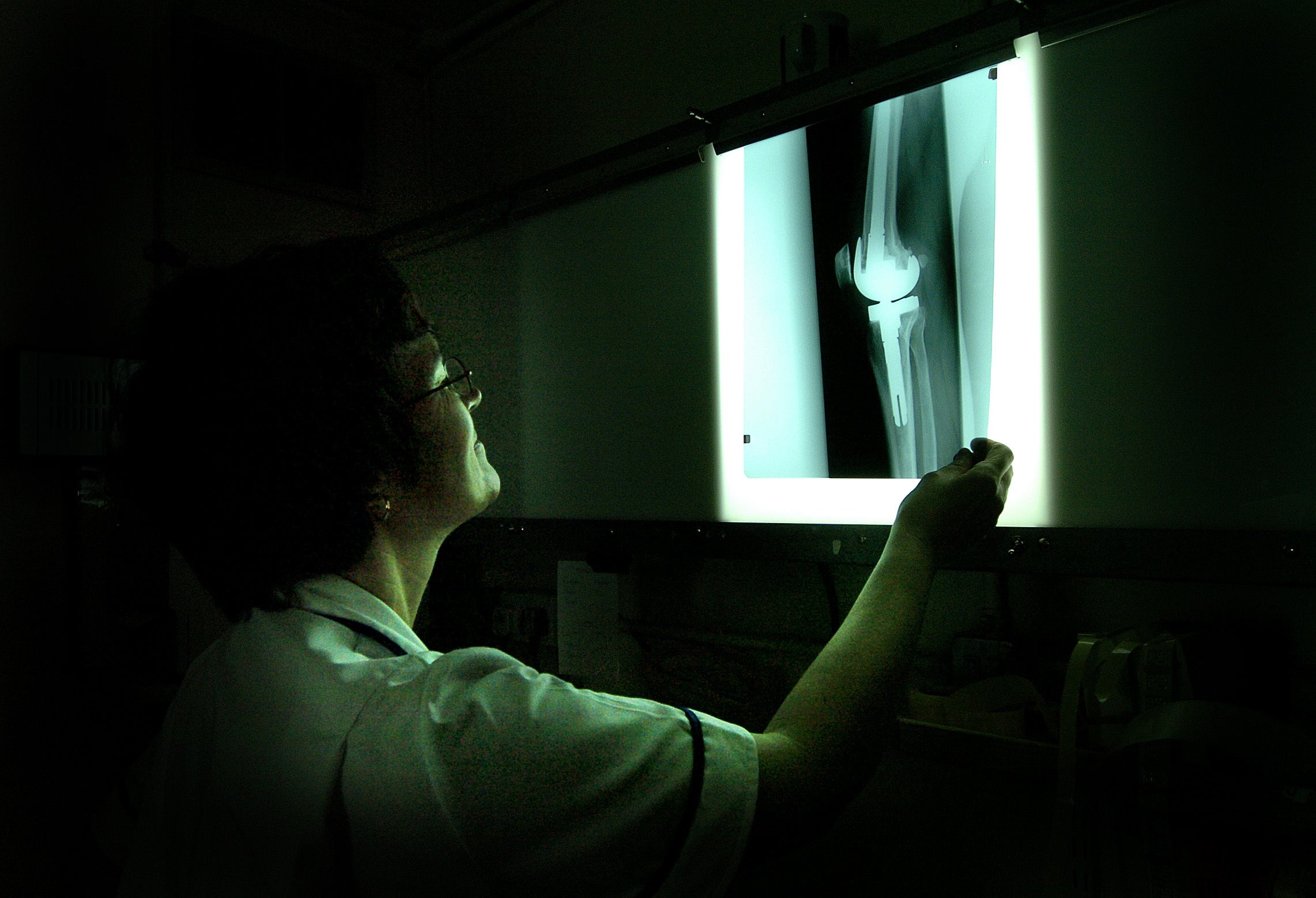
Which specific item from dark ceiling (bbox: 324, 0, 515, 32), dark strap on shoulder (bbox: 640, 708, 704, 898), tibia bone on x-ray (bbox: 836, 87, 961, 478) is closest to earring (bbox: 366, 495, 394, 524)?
dark strap on shoulder (bbox: 640, 708, 704, 898)

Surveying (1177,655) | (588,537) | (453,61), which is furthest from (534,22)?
(1177,655)

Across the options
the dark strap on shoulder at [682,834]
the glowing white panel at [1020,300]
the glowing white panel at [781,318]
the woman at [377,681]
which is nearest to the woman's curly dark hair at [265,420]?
the woman at [377,681]

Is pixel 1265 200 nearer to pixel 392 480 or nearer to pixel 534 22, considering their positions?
pixel 392 480

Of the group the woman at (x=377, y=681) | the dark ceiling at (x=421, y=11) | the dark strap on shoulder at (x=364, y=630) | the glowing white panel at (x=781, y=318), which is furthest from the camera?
the dark ceiling at (x=421, y=11)

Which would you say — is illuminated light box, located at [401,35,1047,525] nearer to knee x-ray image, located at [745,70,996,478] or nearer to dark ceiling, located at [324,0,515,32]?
knee x-ray image, located at [745,70,996,478]

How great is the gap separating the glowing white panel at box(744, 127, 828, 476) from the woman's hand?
0.28 metres

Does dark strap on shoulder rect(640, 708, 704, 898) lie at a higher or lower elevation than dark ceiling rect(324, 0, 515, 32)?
lower

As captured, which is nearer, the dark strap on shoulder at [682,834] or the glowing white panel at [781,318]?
the dark strap on shoulder at [682,834]

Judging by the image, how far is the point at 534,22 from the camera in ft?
6.24

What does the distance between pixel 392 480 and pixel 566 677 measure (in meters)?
0.78

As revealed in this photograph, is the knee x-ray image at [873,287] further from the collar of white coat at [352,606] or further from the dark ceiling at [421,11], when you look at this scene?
the dark ceiling at [421,11]

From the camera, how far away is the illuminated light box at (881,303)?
1.03 m

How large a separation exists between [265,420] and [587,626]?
33.5 inches

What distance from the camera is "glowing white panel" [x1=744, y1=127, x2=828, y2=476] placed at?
1.24m
